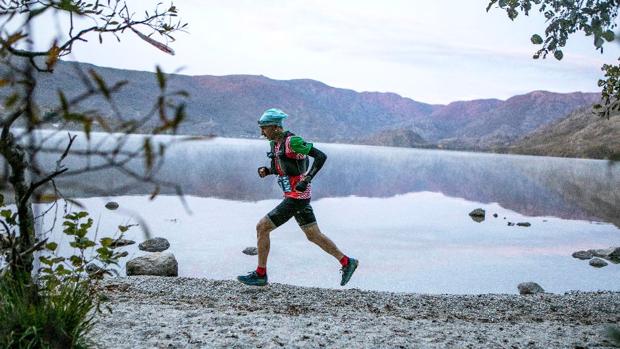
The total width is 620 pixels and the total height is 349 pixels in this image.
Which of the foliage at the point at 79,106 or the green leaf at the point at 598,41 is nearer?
the foliage at the point at 79,106

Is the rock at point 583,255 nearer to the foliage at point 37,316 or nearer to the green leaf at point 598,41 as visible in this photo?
the green leaf at point 598,41

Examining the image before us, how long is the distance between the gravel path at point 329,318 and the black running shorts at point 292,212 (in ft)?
3.93

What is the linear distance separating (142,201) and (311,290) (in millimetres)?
27918

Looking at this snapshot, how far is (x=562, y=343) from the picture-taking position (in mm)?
6887

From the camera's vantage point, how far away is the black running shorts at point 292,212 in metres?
8.88

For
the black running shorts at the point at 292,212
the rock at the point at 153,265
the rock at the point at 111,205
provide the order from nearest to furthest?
the black running shorts at the point at 292,212 < the rock at the point at 153,265 < the rock at the point at 111,205

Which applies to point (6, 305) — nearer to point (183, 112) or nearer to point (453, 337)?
point (183, 112)

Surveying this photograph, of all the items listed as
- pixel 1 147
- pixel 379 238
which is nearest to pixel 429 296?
pixel 1 147

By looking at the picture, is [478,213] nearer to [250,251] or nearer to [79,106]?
[250,251]

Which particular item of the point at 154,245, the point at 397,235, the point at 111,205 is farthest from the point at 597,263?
the point at 111,205

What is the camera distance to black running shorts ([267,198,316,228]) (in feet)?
29.1

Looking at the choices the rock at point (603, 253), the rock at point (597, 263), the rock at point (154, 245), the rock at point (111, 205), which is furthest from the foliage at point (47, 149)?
the rock at point (111, 205)

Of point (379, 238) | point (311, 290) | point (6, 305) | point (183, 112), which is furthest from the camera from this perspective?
point (379, 238)

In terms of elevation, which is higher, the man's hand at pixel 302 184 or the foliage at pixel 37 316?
the man's hand at pixel 302 184
